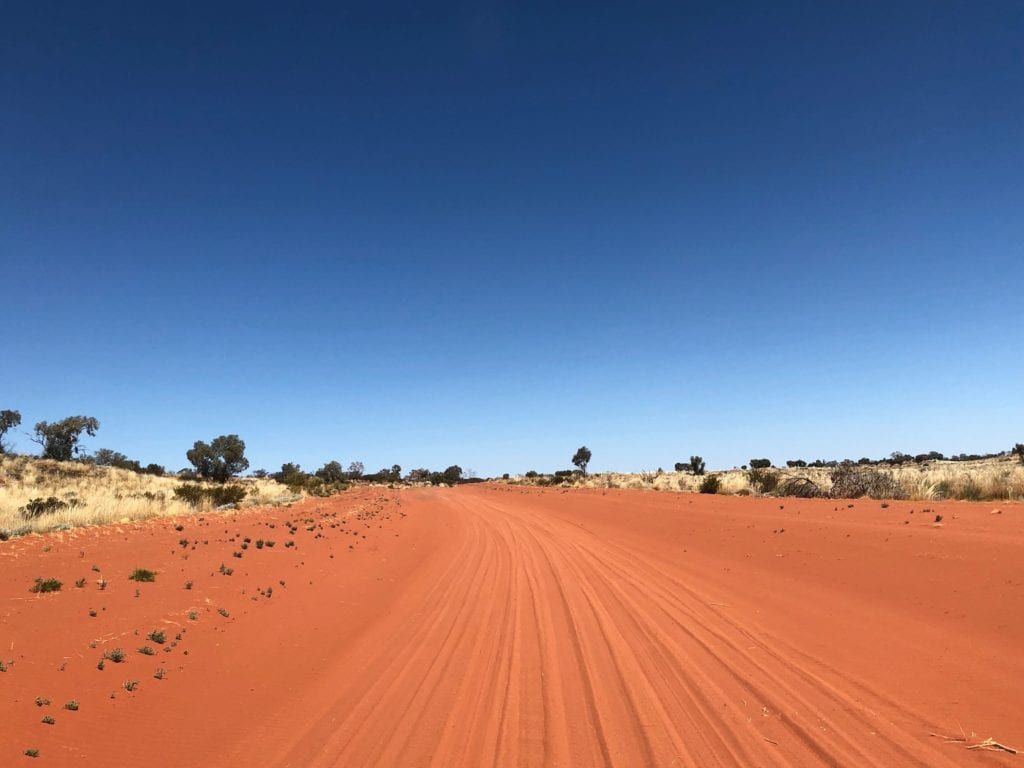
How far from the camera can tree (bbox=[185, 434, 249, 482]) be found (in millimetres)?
66125

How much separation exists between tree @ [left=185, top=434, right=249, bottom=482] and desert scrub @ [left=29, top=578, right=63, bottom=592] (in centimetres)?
6175

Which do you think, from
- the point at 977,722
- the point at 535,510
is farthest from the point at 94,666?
the point at 535,510

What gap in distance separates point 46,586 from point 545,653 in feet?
28.2

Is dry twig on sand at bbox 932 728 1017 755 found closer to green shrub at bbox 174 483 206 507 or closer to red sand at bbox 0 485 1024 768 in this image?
red sand at bbox 0 485 1024 768

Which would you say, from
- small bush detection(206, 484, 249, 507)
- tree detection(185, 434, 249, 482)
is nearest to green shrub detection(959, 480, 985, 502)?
small bush detection(206, 484, 249, 507)

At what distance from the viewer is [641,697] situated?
19.7 ft

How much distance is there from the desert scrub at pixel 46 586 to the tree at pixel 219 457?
61.7m

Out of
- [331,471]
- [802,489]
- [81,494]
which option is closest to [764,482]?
[802,489]

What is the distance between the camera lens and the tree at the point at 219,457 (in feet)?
217

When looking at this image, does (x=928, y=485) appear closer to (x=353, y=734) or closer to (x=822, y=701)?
(x=822, y=701)

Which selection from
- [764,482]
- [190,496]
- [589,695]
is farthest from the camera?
[190,496]

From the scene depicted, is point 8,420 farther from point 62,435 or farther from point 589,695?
Result: point 589,695

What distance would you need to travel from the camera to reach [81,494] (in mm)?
31219

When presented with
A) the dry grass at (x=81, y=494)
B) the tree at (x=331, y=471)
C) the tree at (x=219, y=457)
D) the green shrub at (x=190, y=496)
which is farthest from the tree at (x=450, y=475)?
the green shrub at (x=190, y=496)
